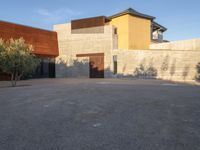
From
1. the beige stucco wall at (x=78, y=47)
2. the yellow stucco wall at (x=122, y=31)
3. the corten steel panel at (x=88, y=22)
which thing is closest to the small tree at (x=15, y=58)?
the beige stucco wall at (x=78, y=47)

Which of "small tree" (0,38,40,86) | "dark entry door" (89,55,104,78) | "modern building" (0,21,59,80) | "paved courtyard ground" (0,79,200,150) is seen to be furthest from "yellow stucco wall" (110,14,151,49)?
"paved courtyard ground" (0,79,200,150)

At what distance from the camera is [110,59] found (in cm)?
3344

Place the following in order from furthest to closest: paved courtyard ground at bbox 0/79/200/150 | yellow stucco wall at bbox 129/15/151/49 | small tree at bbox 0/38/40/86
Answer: yellow stucco wall at bbox 129/15/151/49, small tree at bbox 0/38/40/86, paved courtyard ground at bbox 0/79/200/150

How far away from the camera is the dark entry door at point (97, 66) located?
34.3 metres

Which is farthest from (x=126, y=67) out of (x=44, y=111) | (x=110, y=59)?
(x=44, y=111)

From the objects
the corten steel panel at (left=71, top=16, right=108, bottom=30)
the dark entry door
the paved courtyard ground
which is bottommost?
the paved courtyard ground

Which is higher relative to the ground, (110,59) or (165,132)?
(110,59)

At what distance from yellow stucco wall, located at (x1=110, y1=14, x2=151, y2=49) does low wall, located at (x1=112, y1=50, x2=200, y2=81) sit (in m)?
2.06

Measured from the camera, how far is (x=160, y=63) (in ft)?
100.0

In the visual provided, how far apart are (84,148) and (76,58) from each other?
31.3 metres

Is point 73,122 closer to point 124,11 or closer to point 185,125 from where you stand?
point 185,125

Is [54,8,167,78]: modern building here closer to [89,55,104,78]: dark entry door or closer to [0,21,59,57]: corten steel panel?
[89,55,104,78]: dark entry door

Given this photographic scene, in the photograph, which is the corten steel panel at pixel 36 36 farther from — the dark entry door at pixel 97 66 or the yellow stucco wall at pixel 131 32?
the yellow stucco wall at pixel 131 32

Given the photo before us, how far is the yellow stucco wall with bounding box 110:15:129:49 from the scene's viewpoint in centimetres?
3372
